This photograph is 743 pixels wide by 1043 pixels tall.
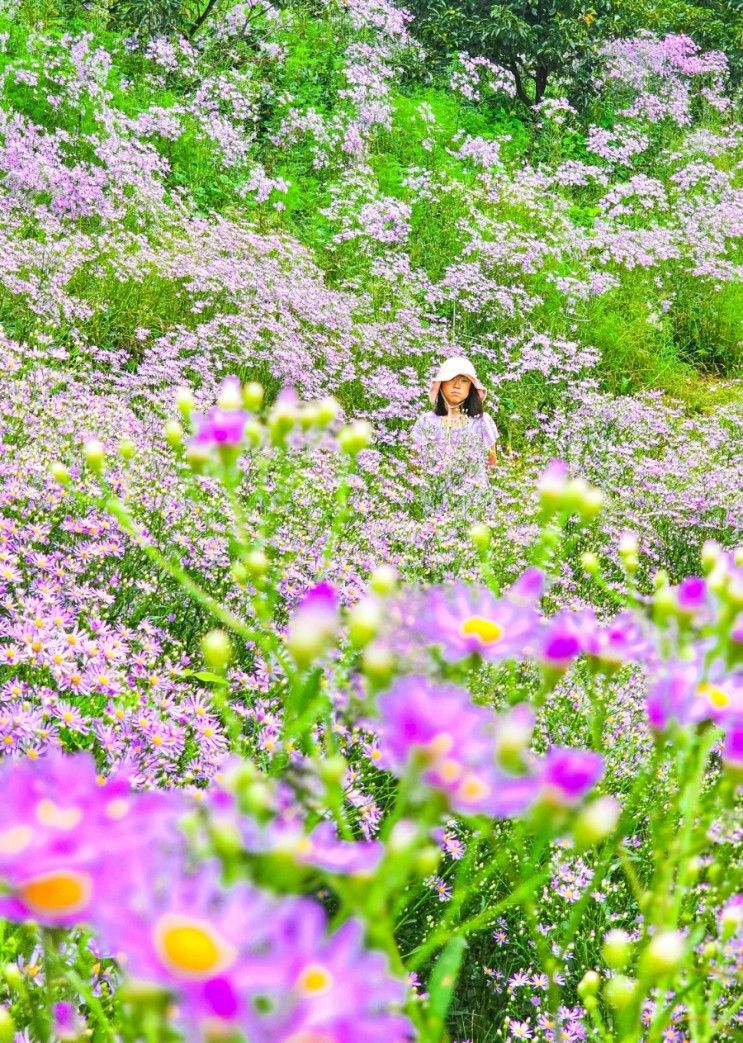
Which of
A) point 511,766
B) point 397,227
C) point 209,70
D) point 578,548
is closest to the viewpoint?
point 511,766

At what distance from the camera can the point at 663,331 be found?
9641 mm

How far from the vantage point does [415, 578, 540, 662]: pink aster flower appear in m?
0.72

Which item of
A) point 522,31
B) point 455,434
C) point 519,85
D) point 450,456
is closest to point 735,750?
point 450,456

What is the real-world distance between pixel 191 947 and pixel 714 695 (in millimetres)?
512

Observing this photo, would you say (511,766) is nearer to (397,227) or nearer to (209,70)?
(397,227)

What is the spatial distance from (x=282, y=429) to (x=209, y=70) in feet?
35.0

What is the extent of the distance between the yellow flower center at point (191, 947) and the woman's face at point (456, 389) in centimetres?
609

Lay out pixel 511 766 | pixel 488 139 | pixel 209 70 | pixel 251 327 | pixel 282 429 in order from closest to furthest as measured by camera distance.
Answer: pixel 511 766 → pixel 282 429 → pixel 251 327 → pixel 209 70 → pixel 488 139

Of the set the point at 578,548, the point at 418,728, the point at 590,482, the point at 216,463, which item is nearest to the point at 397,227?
the point at 590,482

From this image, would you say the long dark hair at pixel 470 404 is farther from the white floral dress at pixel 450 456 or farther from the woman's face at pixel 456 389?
the white floral dress at pixel 450 456

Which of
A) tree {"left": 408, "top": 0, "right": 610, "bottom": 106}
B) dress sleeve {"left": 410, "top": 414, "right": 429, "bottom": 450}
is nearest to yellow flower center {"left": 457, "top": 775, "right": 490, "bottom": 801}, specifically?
dress sleeve {"left": 410, "top": 414, "right": 429, "bottom": 450}

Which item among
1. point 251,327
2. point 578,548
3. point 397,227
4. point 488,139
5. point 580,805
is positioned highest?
point 488,139

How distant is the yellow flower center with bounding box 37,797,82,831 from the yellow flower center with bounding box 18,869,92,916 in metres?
0.03

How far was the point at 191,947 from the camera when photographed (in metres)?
0.41
